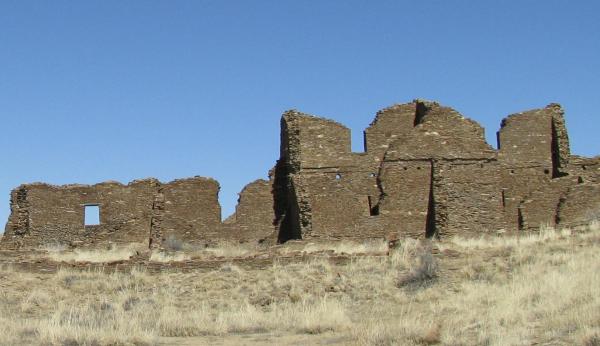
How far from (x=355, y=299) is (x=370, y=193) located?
35.7ft

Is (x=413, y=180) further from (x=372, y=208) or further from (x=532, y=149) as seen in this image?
(x=532, y=149)

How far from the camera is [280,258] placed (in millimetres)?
24203

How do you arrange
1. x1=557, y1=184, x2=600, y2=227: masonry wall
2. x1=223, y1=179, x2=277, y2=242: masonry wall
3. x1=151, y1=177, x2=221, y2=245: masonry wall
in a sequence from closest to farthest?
x1=557, y1=184, x2=600, y2=227: masonry wall → x1=151, y1=177, x2=221, y2=245: masonry wall → x1=223, y1=179, x2=277, y2=242: masonry wall

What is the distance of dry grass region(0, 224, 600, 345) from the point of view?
15.6 metres

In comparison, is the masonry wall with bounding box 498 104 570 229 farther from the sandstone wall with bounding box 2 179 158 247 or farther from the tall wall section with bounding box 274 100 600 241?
the sandstone wall with bounding box 2 179 158 247

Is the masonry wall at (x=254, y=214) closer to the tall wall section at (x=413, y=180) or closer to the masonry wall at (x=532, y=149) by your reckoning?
the tall wall section at (x=413, y=180)

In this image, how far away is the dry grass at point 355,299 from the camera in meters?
15.6

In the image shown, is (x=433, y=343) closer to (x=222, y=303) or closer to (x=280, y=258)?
(x=222, y=303)

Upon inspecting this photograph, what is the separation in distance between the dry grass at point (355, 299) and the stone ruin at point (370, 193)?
3498 millimetres

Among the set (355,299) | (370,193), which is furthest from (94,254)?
(355,299)

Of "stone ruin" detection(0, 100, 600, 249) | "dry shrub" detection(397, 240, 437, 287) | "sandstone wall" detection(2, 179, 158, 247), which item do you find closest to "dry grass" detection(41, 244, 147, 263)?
"stone ruin" detection(0, 100, 600, 249)

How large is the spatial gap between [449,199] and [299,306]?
1186 centimetres

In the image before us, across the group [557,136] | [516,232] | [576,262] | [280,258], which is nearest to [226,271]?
[280,258]

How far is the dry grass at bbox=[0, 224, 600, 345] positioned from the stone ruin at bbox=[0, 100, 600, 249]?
11.5ft
